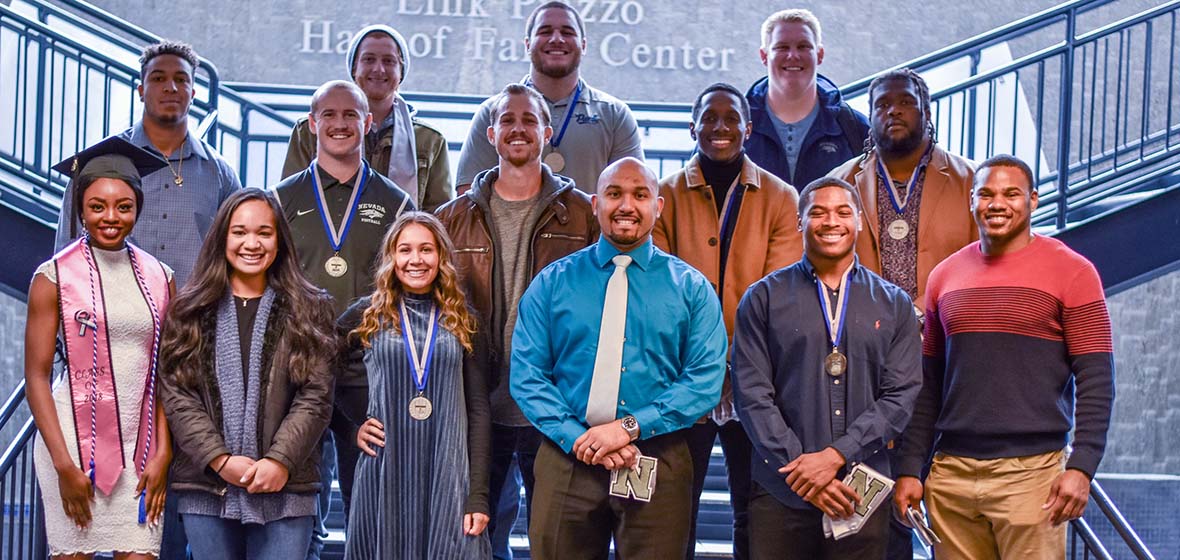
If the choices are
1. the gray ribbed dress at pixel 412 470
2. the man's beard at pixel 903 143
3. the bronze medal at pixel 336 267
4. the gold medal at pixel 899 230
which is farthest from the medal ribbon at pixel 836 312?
the bronze medal at pixel 336 267

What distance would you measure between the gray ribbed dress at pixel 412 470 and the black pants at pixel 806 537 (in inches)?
31.5

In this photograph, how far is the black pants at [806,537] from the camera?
10.9 feet

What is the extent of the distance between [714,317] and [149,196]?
77.8 inches

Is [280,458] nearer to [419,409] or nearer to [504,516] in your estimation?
[419,409]

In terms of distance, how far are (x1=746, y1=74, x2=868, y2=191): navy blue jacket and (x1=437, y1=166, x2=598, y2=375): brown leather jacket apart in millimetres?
803

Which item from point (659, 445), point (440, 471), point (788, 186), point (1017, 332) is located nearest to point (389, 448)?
point (440, 471)

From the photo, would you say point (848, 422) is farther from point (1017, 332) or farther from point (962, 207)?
point (962, 207)

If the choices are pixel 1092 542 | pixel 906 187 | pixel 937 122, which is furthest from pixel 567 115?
pixel 937 122

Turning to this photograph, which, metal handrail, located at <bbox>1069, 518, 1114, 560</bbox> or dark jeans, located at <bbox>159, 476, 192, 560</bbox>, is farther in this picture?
metal handrail, located at <bbox>1069, 518, 1114, 560</bbox>

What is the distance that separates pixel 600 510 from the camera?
134 inches

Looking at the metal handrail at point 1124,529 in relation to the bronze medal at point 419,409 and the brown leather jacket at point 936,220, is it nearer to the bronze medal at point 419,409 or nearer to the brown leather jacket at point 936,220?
the brown leather jacket at point 936,220

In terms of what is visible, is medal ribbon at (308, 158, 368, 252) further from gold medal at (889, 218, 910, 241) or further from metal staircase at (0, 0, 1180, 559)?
gold medal at (889, 218, 910, 241)

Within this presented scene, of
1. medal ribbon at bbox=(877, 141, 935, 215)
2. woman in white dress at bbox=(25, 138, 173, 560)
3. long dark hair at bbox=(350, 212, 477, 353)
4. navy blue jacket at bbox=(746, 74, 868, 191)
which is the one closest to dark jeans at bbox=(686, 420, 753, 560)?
long dark hair at bbox=(350, 212, 477, 353)

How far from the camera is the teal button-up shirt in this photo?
3.35 metres
